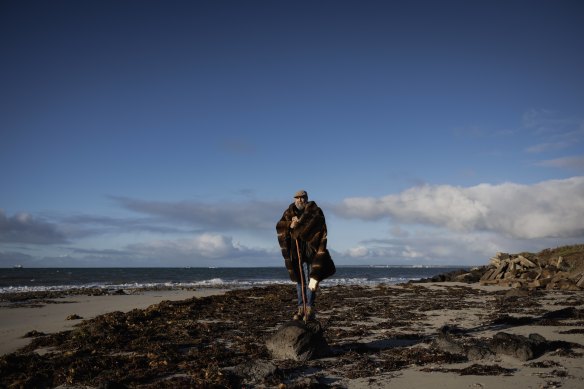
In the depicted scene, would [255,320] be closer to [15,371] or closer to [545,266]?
[15,371]

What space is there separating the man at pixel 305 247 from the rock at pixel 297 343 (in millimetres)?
1244

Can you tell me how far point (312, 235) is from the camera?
314 inches

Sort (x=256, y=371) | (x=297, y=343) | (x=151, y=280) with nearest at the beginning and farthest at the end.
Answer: (x=256, y=371)
(x=297, y=343)
(x=151, y=280)

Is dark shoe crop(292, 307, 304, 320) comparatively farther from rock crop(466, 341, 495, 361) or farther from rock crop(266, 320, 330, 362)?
rock crop(466, 341, 495, 361)

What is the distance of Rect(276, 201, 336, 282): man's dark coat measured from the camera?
7.89 m

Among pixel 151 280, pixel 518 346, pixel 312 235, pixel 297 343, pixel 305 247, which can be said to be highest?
pixel 312 235

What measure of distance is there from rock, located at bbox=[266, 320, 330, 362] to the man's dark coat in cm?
134

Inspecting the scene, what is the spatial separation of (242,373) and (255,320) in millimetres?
5687

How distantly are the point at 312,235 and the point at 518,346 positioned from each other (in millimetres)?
3805

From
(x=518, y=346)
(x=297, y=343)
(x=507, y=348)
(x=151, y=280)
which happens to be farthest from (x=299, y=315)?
(x=151, y=280)

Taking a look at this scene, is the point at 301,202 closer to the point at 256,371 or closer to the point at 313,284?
the point at 313,284

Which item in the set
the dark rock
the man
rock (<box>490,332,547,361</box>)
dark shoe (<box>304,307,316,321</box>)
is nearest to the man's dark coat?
the man

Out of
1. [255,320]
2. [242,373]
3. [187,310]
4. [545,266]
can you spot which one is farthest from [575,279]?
[242,373]

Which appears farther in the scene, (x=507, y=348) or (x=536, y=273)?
(x=536, y=273)
